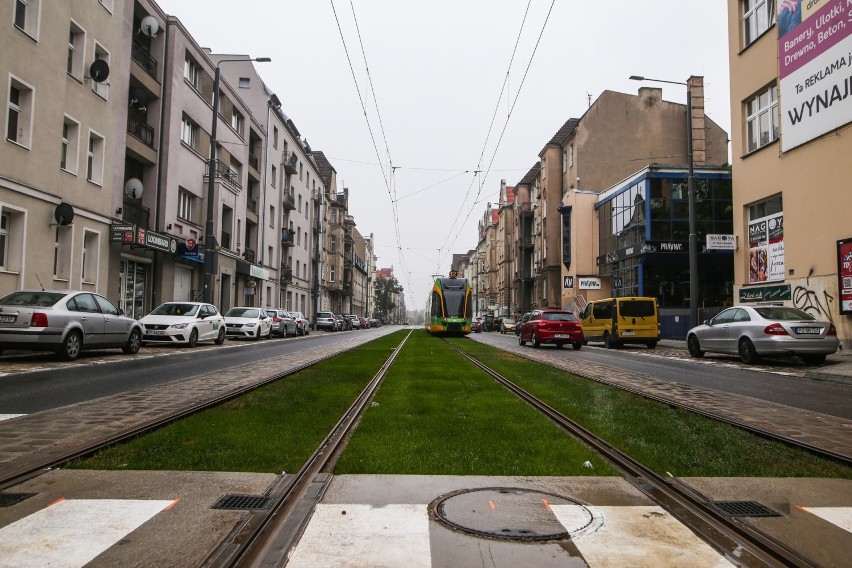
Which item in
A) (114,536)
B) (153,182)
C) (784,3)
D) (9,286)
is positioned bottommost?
(114,536)

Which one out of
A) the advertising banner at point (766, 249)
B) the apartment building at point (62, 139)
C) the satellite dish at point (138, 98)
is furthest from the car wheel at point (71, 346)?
the advertising banner at point (766, 249)

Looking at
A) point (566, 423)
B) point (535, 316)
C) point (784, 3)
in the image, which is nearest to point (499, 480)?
point (566, 423)

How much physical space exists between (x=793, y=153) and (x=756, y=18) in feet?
20.7

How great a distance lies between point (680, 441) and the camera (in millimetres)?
5441

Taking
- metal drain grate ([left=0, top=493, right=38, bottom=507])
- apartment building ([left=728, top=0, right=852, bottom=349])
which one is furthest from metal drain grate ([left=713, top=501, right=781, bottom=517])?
apartment building ([left=728, top=0, right=852, bottom=349])

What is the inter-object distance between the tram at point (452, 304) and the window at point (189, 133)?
571 inches

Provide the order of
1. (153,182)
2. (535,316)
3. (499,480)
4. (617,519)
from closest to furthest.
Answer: (617,519) < (499,480) < (535,316) < (153,182)

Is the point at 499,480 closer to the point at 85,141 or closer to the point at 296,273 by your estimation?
the point at 85,141

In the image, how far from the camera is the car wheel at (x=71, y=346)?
42.1ft

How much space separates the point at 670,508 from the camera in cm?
352

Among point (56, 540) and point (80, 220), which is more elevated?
point (80, 220)

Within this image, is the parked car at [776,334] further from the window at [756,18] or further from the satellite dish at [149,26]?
the satellite dish at [149,26]

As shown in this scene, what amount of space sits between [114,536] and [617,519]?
8.55 feet

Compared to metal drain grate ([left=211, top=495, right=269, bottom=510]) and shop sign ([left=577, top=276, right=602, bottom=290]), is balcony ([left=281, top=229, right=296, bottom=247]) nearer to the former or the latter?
shop sign ([left=577, top=276, right=602, bottom=290])
